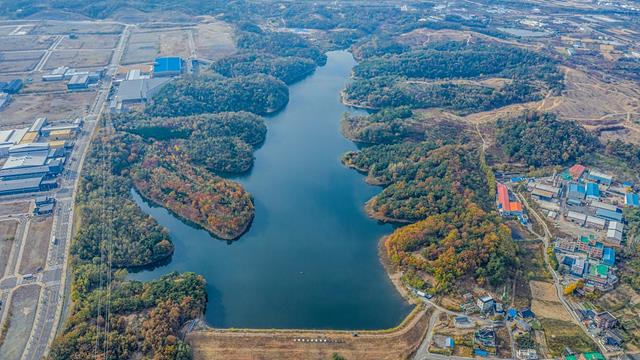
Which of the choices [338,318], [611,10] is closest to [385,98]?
[338,318]

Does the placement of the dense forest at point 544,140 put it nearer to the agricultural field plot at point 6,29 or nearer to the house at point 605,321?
the house at point 605,321

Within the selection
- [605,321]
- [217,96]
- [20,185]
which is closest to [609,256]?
[605,321]

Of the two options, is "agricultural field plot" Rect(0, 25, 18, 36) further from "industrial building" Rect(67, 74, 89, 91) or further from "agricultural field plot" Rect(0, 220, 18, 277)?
"agricultural field plot" Rect(0, 220, 18, 277)

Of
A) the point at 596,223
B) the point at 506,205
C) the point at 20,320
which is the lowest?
the point at 20,320


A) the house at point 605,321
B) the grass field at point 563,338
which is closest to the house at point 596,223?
the house at point 605,321

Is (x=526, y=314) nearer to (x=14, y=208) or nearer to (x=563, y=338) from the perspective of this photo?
(x=563, y=338)

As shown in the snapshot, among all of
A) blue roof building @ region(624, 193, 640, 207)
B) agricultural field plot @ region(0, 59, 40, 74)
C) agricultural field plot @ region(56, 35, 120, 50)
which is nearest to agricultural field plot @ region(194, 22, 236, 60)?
agricultural field plot @ region(56, 35, 120, 50)
